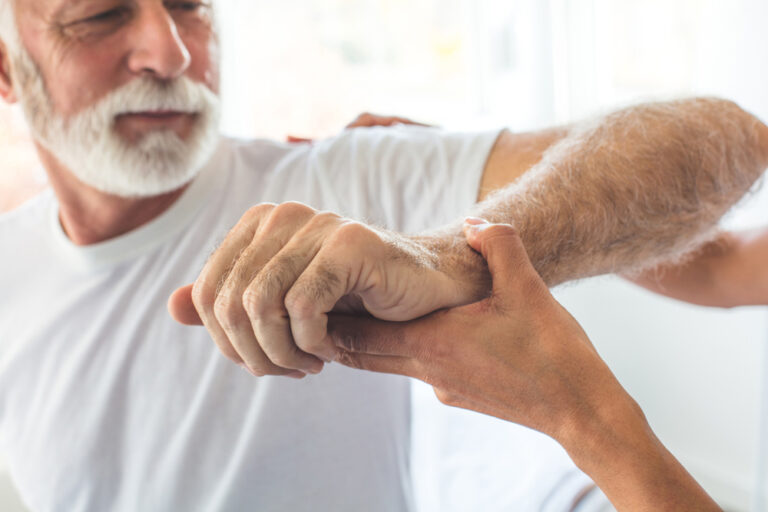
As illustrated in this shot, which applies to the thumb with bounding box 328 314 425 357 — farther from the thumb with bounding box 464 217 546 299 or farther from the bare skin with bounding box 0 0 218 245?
the bare skin with bounding box 0 0 218 245

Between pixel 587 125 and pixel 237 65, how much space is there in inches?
55.6

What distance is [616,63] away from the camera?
148cm

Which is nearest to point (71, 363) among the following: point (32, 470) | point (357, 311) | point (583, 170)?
point (32, 470)

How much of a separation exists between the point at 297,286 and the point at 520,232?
0.28 m

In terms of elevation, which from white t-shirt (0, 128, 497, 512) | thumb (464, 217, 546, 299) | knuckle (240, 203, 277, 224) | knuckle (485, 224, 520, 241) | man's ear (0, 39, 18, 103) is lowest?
white t-shirt (0, 128, 497, 512)

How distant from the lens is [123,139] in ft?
2.77

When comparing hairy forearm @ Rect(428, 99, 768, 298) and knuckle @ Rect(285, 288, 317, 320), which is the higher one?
knuckle @ Rect(285, 288, 317, 320)

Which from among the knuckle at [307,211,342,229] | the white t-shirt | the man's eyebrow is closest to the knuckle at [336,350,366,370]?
the knuckle at [307,211,342,229]

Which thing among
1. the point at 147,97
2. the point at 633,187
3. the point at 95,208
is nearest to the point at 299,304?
the point at 633,187

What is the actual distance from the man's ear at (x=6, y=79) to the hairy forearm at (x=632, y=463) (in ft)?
2.94

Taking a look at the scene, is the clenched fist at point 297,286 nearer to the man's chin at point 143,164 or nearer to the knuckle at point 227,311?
the knuckle at point 227,311

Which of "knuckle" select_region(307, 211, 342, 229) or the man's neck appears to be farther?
the man's neck

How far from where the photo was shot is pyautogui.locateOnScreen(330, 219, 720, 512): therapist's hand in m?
0.42

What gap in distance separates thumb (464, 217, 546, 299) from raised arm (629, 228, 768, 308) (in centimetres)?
41
